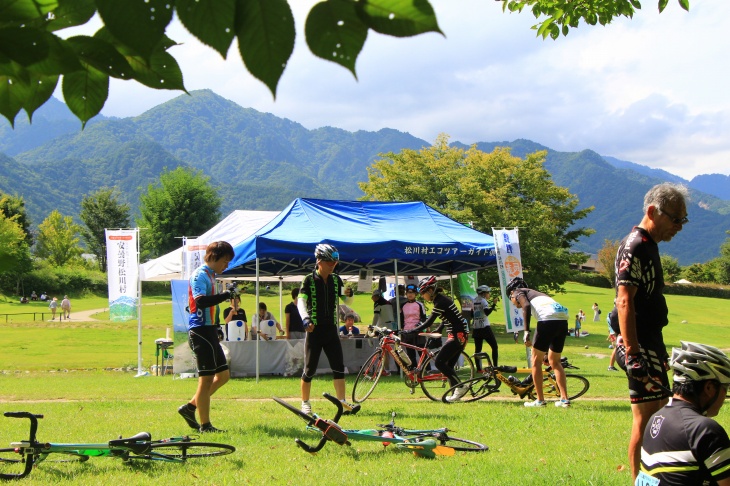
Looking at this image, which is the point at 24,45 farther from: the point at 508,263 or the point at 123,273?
the point at 123,273

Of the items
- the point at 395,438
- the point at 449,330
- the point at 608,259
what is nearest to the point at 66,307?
the point at 449,330

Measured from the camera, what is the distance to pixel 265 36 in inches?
34.3

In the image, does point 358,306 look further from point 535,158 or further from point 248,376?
point 248,376

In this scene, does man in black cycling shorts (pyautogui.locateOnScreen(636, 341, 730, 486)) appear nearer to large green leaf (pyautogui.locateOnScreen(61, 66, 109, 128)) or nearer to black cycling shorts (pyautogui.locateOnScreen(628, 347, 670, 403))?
black cycling shorts (pyautogui.locateOnScreen(628, 347, 670, 403))

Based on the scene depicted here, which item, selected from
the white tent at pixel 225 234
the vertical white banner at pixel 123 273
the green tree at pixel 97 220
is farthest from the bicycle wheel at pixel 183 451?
the green tree at pixel 97 220

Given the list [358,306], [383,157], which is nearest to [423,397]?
[383,157]

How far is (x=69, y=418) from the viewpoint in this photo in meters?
8.24

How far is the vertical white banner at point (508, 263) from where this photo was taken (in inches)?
504

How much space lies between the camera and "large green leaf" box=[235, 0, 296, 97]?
2.81 feet

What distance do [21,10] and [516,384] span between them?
9.42 m

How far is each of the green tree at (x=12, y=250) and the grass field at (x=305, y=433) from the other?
13.7ft

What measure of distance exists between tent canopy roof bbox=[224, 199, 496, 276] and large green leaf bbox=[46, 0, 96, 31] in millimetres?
11426

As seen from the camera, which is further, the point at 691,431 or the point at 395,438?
the point at 395,438

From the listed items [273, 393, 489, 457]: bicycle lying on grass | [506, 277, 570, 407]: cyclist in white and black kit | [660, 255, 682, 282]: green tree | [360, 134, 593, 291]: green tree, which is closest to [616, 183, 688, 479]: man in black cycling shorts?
[273, 393, 489, 457]: bicycle lying on grass
